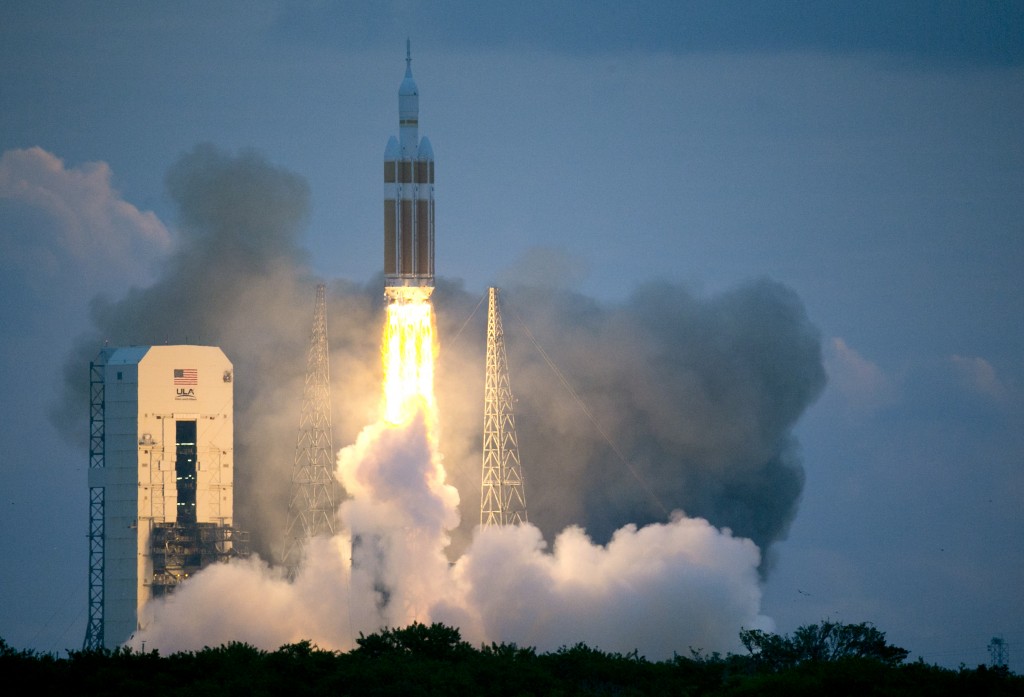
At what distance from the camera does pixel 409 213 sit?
77375mm

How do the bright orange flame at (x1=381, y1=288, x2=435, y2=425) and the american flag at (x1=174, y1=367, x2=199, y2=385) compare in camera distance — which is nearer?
the bright orange flame at (x1=381, y1=288, x2=435, y2=425)

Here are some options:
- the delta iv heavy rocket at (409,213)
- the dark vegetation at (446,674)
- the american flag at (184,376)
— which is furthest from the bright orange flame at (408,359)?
the dark vegetation at (446,674)

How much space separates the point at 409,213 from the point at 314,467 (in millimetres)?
13406

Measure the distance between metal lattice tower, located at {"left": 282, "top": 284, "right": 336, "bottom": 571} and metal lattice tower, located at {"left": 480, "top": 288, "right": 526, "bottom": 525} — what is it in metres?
6.32

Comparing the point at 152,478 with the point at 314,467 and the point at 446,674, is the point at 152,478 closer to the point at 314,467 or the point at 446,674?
the point at 314,467

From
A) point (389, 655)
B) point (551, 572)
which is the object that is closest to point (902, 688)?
point (389, 655)

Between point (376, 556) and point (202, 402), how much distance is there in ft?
33.3

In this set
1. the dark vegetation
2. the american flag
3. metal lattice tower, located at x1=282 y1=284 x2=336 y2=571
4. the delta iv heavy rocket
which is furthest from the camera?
metal lattice tower, located at x1=282 y1=284 x2=336 y2=571

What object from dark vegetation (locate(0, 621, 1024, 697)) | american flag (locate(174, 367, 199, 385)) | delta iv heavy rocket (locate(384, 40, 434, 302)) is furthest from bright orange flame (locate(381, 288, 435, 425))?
dark vegetation (locate(0, 621, 1024, 697))

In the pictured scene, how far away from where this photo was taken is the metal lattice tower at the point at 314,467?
8669 cm

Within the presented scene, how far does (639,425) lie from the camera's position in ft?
295

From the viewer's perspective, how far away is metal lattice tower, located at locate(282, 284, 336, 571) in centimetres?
8669

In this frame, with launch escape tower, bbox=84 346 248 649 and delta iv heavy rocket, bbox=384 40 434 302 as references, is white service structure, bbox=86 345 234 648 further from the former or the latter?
delta iv heavy rocket, bbox=384 40 434 302

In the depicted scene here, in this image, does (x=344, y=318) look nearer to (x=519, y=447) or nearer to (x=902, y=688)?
(x=519, y=447)
